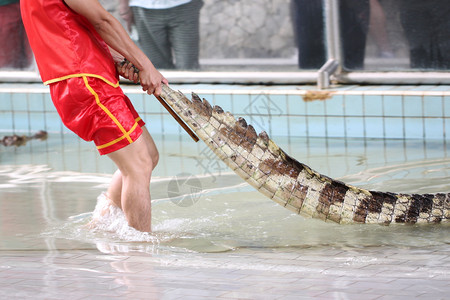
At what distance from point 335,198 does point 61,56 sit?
1.78 m

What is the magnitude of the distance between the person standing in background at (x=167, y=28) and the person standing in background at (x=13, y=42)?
147cm

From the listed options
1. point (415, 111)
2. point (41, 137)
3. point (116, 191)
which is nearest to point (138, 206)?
point (116, 191)

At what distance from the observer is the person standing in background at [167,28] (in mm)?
9508

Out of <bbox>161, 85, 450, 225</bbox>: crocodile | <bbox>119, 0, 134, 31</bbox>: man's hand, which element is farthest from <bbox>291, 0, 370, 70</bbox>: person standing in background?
<bbox>161, 85, 450, 225</bbox>: crocodile

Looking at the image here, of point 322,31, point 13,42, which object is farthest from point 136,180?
point 13,42

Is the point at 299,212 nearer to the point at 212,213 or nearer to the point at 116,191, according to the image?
the point at 212,213

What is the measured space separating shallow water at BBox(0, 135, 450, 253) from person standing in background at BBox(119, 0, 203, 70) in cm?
120

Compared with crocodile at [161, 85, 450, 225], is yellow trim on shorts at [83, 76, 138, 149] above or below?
above

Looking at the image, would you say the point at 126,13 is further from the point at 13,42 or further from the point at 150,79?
the point at 150,79

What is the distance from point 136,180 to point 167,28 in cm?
506

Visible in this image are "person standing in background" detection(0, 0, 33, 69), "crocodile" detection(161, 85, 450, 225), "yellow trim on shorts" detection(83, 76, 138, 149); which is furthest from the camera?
"person standing in background" detection(0, 0, 33, 69)

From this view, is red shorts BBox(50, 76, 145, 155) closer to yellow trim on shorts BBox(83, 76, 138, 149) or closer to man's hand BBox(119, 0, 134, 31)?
yellow trim on shorts BBox(83, 76, 138, 149)

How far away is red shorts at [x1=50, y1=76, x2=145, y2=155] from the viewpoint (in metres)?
4.64

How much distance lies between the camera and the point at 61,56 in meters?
4.65
